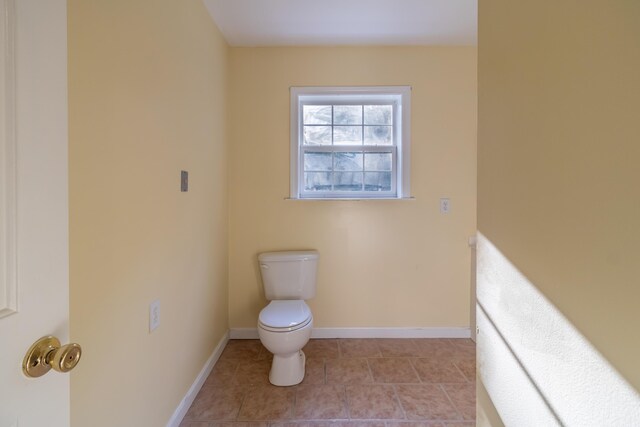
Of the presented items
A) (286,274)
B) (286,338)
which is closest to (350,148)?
(286,274)

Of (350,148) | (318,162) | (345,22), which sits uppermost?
(345,22)

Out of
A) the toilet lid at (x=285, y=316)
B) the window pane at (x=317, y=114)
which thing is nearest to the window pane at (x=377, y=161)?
the window pane at (x=317, y=114)

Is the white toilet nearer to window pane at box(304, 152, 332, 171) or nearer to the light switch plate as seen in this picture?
window pane at box(304, 152, 332, 171)

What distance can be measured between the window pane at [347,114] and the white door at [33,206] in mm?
1953

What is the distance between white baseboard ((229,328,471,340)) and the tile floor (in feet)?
0.27

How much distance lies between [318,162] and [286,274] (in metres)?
0.96

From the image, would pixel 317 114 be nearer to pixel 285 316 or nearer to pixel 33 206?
pixel 285 316

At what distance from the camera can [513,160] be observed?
2.63 feet

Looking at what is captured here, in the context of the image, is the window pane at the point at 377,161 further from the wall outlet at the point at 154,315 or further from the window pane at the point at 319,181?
the wall outlet at the point at 154,315

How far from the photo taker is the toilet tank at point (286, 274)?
6.83 ft

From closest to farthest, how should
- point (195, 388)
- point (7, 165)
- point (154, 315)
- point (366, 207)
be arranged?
point (7, 165) → point (154, 315) → point (195, 388) → point (366, 207)

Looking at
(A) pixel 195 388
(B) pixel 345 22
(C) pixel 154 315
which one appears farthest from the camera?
(B) pixel 345 22

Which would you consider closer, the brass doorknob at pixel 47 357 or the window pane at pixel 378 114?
the brass doorknob at pixel 47 357

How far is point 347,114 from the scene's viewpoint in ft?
7.67
